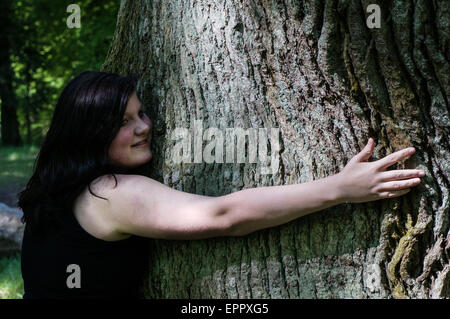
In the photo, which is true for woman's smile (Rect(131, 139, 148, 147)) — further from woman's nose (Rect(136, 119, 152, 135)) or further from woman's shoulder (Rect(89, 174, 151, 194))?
woman's shoulder (Rect(89, 174, 151, 194))

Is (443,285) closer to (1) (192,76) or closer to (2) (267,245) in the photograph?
(2) (267,245)

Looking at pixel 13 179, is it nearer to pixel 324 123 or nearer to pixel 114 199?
pixel 114 199

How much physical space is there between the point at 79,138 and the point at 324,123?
123 centimetres

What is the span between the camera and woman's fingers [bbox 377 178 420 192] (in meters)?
2.09

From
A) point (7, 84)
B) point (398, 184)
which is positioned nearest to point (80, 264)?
point (398, 184)

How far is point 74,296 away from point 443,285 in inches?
72.6

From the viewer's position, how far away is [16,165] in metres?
12.4

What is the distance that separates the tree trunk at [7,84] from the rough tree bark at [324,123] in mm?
18066

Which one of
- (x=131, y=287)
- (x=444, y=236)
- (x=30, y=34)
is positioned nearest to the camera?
(x=444, y=236)

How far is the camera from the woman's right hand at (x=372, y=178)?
208 cm

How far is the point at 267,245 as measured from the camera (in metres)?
2.29

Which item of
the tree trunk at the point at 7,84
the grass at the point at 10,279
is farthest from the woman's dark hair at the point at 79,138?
the tree trunk at the point at 7,84

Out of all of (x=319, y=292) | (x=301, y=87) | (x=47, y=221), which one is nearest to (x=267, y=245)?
(x=319, y=292)

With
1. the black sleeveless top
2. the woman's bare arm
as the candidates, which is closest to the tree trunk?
the black sleeveless top
